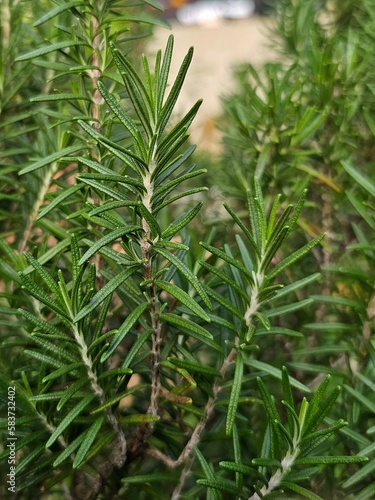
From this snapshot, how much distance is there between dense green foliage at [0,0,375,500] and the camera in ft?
1.17

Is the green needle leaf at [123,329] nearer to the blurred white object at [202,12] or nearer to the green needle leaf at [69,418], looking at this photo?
the green needle leaf at [69,418]

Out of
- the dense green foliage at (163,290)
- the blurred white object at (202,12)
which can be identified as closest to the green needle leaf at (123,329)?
the dense green foliage at (163,290)

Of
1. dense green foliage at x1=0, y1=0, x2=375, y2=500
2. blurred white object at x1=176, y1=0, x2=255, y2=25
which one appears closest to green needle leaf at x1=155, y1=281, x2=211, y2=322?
dense green foliage at x1=0, y1=0, x2=375, y2=500

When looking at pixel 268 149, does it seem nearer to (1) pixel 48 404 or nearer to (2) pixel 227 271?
(2) pixel 227 271

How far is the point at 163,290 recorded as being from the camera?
1.33 feet

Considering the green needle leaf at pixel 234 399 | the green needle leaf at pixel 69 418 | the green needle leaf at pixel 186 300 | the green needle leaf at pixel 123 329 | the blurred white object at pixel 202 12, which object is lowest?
the green needle leaf at pixel 69 418

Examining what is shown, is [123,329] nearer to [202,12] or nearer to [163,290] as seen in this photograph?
[163,290]

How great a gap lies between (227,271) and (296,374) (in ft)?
0.65

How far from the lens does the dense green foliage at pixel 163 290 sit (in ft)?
1.17

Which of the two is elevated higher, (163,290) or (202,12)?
(202,12)

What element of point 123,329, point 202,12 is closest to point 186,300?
point 123,329

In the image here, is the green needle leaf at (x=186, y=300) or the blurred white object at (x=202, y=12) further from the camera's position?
the blurred white object at (x=202, y=12)

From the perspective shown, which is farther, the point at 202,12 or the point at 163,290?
the point at 202,12

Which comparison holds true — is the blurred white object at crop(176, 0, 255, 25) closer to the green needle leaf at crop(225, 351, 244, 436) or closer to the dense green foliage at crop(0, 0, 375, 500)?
the dense green foliage at crop(0, 0, 375, 500)
